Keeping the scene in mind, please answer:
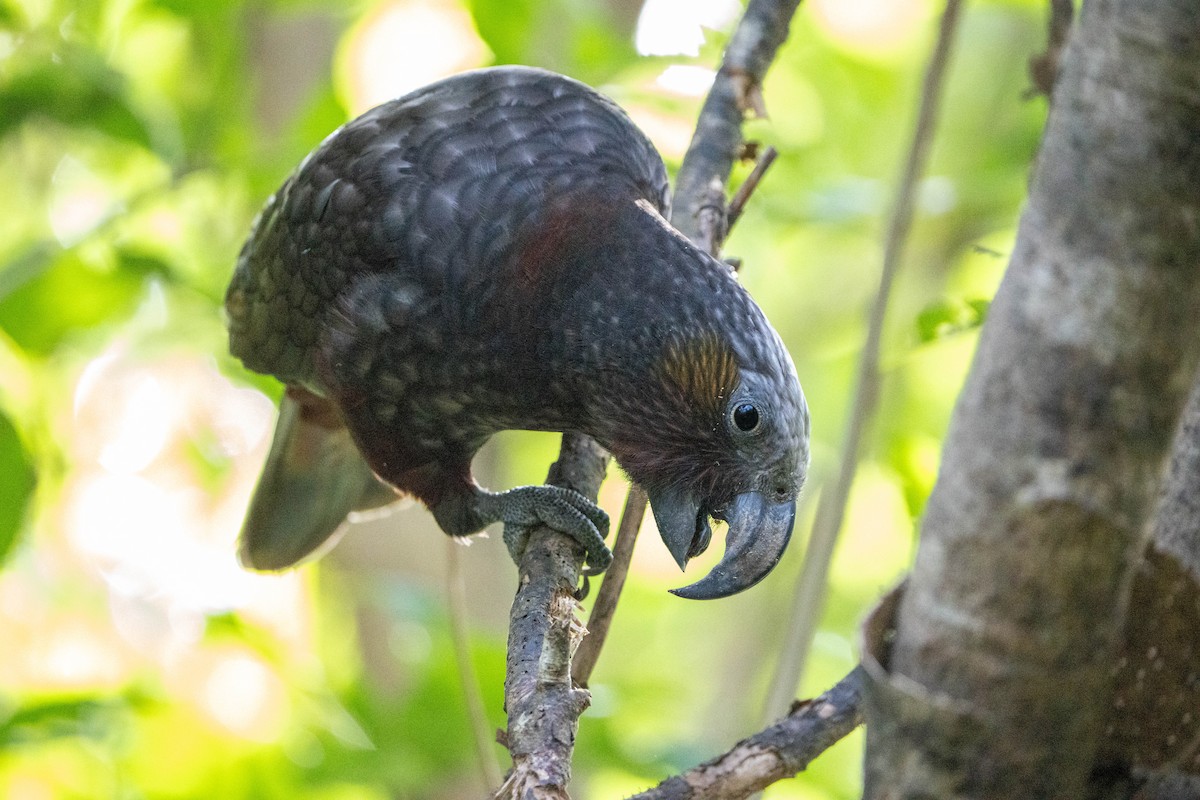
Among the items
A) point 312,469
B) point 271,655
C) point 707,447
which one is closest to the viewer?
point 707,447

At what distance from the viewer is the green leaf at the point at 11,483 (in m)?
3.12

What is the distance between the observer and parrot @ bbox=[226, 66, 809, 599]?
2.30 metres

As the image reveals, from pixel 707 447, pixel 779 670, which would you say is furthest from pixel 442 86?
pixel 779 670

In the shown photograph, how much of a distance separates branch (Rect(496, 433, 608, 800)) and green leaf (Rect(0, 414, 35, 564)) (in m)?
1.62

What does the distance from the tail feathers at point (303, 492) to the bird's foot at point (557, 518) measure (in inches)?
43.4

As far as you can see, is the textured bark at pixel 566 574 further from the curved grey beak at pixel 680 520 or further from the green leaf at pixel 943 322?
the green leaf at pixel 943 322

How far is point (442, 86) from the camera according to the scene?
9.62ft

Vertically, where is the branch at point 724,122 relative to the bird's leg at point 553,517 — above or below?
above

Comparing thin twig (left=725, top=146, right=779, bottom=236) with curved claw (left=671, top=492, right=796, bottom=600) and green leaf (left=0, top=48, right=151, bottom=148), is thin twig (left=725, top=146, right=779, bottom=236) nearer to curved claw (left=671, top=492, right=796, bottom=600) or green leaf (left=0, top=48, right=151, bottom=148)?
curved claw (left=671, top=492, right=796, bottom=600)

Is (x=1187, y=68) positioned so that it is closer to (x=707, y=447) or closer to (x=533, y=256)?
(x=707, y=447)

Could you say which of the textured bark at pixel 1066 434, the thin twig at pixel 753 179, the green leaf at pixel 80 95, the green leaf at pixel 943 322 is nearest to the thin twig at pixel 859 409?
the green leaf at pixel 943 322

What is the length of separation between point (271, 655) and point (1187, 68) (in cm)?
308

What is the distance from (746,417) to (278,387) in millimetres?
1702

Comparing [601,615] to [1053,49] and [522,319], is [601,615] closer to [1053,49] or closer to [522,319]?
[522,319]
